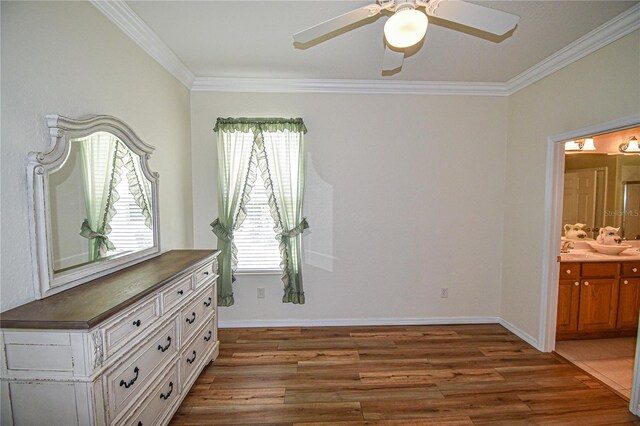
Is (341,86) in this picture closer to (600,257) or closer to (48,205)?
(48,205)

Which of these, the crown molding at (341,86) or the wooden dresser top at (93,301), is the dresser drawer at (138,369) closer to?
the wooden dresser top at (93,301)

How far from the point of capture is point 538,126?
2.83 meters

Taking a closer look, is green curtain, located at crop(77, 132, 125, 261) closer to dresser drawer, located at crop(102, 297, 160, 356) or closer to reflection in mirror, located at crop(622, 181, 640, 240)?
dresser drawer, located at crop(102, 297, 160, 356)

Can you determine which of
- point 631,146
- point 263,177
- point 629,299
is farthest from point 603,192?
point 263,177

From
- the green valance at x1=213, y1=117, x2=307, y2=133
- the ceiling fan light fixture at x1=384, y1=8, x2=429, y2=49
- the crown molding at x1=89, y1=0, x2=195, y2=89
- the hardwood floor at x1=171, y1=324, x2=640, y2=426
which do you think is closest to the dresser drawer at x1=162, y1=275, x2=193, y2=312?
the hardwood floor at x1=171, y1=324, x2=640, y2=426

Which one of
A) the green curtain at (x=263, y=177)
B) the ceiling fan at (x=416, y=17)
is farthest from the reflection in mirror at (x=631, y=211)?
the green curtain at (x=263, y=177)

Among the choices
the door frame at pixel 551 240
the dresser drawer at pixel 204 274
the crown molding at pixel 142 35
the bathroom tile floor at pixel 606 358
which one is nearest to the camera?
the crown molding at pixel 142 35

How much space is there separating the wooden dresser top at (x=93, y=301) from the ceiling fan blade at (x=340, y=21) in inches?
65.5

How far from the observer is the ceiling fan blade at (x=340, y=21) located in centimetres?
149

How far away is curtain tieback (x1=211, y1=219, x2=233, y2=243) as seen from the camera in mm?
3080

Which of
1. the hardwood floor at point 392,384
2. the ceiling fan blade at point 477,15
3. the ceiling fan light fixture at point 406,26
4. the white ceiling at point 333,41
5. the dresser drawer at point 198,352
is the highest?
the white ceiling at point 333,41

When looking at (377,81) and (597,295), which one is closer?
(597,295)

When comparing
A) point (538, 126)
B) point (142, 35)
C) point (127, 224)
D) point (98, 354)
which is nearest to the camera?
point (98, 354)

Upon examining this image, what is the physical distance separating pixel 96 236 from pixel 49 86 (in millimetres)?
859
